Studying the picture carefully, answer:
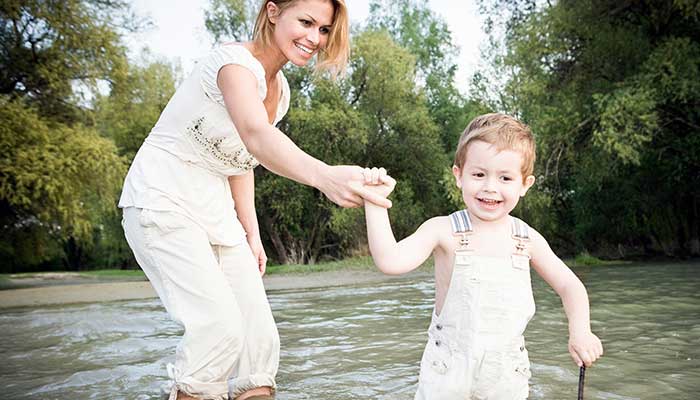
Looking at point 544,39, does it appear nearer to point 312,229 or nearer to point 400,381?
point 312,229

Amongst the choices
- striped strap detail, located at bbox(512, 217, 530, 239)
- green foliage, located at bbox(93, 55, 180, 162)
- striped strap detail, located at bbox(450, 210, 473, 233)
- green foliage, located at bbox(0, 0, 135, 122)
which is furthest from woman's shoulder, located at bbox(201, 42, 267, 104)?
green foliage, located at bbox(93, 55, 180, 162)

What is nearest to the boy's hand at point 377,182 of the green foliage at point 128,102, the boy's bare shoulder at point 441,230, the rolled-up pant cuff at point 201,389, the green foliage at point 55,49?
the boy's bare shoulder at point 441,230

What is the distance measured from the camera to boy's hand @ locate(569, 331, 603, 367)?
2045 mm

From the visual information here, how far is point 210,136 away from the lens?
2.62 metres

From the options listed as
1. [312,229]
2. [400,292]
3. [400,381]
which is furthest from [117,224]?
[400,381]

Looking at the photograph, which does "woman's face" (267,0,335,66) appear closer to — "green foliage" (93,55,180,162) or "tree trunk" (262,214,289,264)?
"green foliage" (93,55,180,162)

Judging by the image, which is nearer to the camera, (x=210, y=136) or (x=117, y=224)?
(x=210, y=136)

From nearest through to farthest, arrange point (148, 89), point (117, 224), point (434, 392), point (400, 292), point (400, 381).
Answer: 1. point (434, 392)
2. point (400, 381)
3. point (400, 292)
4. point (148, 89)
5. point (117, 224)

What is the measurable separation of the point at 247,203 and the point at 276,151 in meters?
1.15

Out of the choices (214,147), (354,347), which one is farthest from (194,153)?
(354,347)

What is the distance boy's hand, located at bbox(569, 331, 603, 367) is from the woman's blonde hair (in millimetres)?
1431

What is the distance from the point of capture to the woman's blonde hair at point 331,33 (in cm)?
258

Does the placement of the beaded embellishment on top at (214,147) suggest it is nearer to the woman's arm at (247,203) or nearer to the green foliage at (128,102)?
the woman's arm at (247,203)

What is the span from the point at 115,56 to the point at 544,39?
9078 mm
